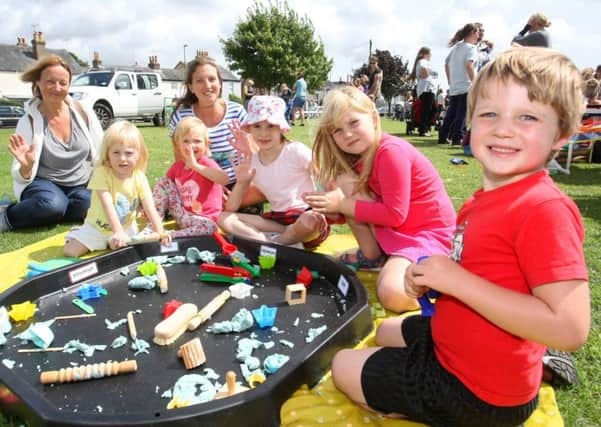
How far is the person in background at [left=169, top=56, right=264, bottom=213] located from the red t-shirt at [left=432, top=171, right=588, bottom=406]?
2.05 metres

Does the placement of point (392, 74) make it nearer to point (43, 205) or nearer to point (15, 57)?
point (15, 57)

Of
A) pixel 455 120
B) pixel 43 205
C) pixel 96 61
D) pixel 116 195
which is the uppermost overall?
pixel 96 61

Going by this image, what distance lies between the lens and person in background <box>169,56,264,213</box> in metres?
3.06

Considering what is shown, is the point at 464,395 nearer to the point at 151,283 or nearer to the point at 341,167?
the point at 341,167

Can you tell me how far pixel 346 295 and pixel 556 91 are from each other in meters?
1.24

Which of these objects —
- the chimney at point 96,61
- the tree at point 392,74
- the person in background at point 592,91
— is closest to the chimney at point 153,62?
the chimney at point 96,61

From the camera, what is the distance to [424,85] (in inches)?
345

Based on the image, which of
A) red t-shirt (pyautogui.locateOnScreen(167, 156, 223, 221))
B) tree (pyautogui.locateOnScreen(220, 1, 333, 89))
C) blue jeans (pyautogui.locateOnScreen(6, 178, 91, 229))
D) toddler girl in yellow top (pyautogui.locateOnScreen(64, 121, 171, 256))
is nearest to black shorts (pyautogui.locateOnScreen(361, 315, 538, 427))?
toddler girl in yellow top (pyautogui.locateOnScreen(64, 121, 171, 256))

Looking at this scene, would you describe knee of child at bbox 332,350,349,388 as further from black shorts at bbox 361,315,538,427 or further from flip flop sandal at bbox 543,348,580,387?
flip flop sandal at bbox 543,348,580,387

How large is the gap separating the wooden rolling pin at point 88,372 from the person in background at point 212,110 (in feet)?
5.44

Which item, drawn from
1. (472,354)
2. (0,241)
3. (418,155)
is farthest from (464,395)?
(0,241)

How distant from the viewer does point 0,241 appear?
2.87 metres

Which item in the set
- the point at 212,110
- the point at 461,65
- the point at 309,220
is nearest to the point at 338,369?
the point at 309,220

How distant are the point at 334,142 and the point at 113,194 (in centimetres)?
136
